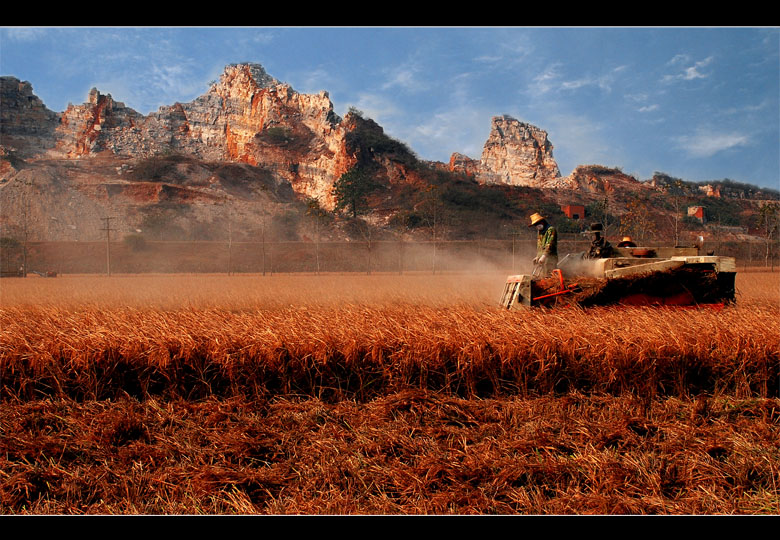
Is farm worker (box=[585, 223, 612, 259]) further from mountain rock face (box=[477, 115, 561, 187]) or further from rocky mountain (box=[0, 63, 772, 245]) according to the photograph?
mountain rock face (box=[477, 115, 561, 187])

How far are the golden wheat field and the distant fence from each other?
119 feet

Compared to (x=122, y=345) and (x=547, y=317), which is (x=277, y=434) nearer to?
(x=122, y=345)

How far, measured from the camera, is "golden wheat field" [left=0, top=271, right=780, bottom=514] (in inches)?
133

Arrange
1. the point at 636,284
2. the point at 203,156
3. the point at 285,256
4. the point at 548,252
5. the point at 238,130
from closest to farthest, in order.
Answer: the point at 636,284
the point at 548,252
the point at 285,256
the point at 238,130
the point at 203,156

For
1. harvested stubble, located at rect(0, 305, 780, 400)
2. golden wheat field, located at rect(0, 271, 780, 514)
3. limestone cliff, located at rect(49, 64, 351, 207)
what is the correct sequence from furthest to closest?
1. limestone cliff, located at rect(49, 64, 351, 207)
2. harvested stubble, located at rect(0, 305, 780, 400)
3. golden wheat field, located at rect(0, 271, 780, 514)

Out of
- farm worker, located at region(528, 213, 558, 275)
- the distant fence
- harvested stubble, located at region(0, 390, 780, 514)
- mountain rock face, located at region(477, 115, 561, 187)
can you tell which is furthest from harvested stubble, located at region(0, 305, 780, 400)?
mountain rock face, located at region(477, 115, 561, 187)

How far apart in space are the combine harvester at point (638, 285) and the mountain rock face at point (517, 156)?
93397mm

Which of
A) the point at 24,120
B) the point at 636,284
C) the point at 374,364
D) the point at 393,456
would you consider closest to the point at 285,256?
the point at 636,284

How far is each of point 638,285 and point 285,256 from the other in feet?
135

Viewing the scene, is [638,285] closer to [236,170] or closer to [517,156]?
[236,170]

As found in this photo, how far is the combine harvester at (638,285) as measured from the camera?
27.1ft

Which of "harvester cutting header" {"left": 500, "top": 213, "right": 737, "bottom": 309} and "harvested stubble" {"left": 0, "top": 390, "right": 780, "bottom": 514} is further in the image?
"harvester cutting header" {"left": 500, "top": 213, "right": 737, "bottom": 309}

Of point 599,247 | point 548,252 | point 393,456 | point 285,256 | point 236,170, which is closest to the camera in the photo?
point 393,456

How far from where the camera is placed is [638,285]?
8.38 meters
